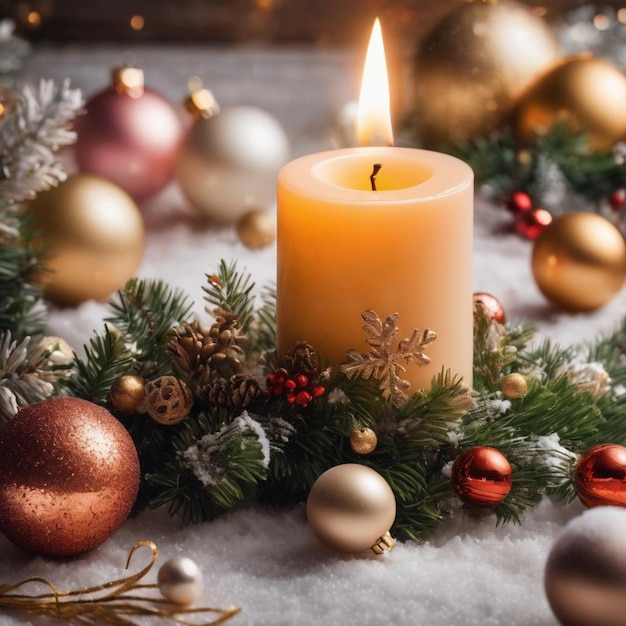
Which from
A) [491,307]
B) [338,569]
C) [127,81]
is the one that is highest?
[127,81]

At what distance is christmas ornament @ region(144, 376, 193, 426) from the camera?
2.37 ft

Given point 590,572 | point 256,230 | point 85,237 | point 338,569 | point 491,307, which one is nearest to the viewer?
point 590,572

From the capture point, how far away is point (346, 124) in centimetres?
144

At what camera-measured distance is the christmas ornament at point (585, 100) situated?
4.12 feet

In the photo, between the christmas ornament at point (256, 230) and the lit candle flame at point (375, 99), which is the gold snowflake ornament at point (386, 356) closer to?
the lit candle flame at point (375, 99)

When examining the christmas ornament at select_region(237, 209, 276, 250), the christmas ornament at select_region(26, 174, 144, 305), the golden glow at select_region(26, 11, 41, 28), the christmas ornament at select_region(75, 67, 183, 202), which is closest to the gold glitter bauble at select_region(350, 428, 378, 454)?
the christmas ornament at select_region(26, 174, 144, 305)

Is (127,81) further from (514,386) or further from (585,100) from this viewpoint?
(514,386)

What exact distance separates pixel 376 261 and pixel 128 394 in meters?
0.21

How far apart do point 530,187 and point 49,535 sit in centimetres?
81

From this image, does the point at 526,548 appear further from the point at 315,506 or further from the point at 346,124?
the point at 346,124

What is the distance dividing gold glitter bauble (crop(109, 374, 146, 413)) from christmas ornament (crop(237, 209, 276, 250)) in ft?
1.66

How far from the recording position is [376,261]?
676 millimetres

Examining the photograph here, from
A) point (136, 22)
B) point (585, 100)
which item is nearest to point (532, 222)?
point (585, 100)

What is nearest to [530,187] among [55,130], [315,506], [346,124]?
[346,124]
